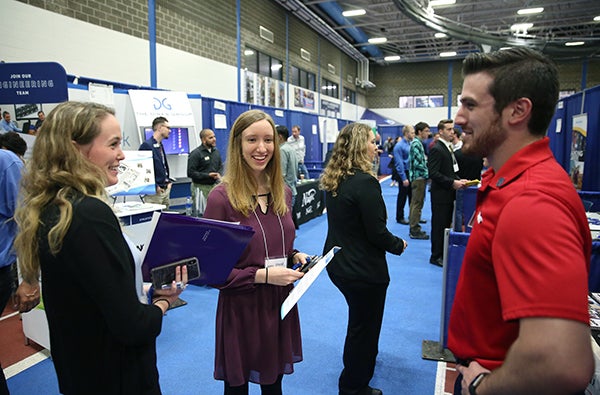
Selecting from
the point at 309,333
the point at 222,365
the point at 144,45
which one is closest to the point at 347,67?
the point at 144,45

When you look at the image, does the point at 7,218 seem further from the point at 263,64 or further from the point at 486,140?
the point at 263,64

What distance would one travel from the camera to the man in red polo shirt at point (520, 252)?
0.70 meters

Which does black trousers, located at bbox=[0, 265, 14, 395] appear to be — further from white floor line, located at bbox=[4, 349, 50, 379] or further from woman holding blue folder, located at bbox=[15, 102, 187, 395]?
woman holding blue folder, located at bbox=[15, 102, 187, 395]

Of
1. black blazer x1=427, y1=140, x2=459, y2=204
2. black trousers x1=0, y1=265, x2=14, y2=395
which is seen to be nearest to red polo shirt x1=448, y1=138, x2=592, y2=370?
black trousers x1=0, y1=265, x2=14, y2=395

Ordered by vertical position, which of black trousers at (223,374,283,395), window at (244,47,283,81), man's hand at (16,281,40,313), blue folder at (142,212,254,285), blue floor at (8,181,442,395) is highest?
window at (244,47,283,81)

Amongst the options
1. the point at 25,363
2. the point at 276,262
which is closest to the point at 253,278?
the point at 276,262

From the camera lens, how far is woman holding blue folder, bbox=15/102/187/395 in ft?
3.25

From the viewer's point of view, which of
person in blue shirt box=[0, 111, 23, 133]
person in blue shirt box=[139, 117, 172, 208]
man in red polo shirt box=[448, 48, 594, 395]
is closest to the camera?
man in red polo shirt box=[448, 48, 594, 395]

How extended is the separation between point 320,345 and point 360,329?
95 centimetres

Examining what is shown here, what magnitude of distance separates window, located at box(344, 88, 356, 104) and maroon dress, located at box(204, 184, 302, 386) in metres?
17.8

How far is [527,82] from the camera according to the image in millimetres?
904

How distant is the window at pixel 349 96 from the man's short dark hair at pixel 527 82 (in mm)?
18298

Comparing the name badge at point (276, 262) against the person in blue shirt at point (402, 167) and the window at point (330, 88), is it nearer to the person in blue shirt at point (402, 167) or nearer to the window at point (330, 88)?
the person in blue shirt at point (402, 167)

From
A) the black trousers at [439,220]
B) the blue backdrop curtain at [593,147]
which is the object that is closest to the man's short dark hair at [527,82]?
the black trousers at [439,220]
